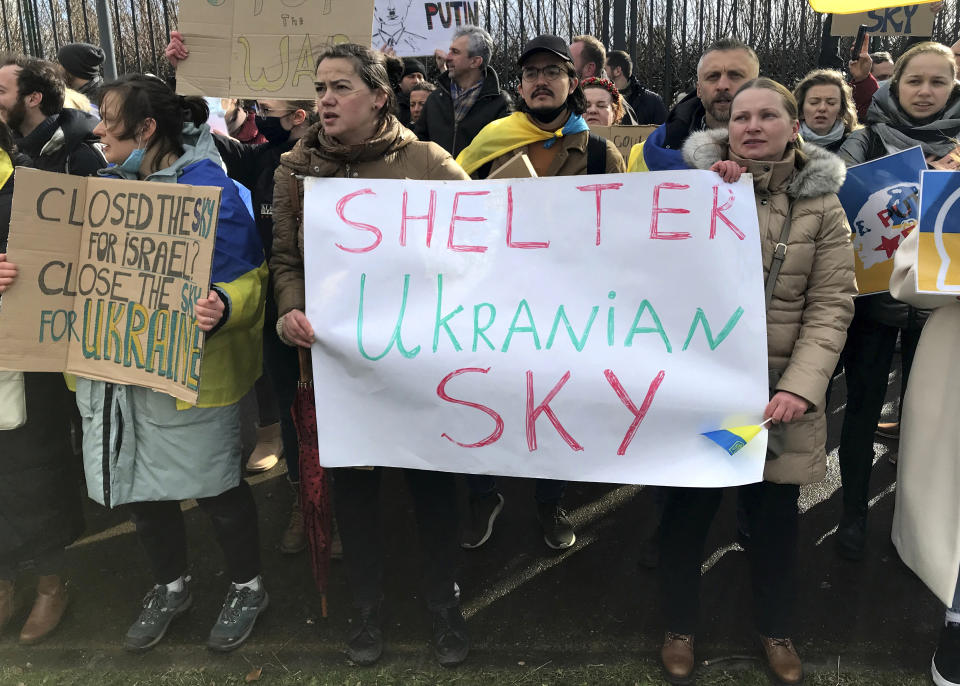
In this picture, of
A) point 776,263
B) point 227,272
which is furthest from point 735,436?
point 227,272

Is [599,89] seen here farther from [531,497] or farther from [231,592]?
[231,592]

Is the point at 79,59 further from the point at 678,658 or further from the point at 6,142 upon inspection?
the point at 678,658

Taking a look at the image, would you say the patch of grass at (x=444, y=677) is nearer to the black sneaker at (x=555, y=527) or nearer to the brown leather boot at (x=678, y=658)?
the brown leather boot at (x=678, y=658)

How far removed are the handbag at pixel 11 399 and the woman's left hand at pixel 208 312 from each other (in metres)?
0.82

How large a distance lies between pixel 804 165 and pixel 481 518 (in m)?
1.99

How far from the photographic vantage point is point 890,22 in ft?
16.0

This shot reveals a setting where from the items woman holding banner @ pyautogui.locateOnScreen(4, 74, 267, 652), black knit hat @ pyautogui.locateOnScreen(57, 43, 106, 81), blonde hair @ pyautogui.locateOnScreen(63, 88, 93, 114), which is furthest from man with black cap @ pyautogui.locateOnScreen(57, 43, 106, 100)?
woman holding banner @ pyautogui.locateOnScreen(4, 74, 267, 652)

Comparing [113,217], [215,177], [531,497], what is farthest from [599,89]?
[113,217]

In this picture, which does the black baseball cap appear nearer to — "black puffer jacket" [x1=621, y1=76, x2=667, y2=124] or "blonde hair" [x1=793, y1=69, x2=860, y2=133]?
"blonde hair" [x1=793, y1=69, x2=860, y2=133]

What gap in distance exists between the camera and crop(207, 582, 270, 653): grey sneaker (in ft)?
8.84

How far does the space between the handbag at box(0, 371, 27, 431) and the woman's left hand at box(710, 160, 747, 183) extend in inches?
93.4

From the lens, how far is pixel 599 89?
436 centimetres

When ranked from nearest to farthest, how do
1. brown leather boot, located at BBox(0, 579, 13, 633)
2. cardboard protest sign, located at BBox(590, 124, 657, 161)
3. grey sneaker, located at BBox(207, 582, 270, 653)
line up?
grey sneaker, located at BBox(207, 582, 270, 653) → brown leather boot, located at BBox(0, 579, 13, 633) → cardboard protest sign, located at BBox(590, 124, 657, 161)

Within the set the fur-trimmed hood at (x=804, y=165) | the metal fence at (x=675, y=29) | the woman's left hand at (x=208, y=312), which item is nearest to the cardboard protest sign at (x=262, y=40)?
the woman's left hand at (x=208, y=312)
